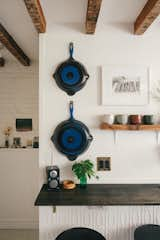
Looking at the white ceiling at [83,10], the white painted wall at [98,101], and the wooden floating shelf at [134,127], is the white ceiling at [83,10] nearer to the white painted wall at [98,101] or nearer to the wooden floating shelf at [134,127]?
the white painted wall at [98,101]

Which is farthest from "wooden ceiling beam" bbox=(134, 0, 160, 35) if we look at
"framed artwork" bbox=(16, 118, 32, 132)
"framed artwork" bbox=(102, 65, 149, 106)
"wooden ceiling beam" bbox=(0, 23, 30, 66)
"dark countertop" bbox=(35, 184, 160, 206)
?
"framed artwork" bbox=(16, 118, 32, 132)

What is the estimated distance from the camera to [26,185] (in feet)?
10.1

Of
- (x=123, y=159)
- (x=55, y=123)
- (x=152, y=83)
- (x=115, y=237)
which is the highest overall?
(x=152, y=83)

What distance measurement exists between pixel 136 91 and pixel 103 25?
0.70 m

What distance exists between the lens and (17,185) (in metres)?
3.08

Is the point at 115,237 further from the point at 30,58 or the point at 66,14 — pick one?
the point at 30,58

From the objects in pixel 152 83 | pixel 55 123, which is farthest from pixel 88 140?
pixel 152 83

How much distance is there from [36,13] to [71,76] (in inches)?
24.4

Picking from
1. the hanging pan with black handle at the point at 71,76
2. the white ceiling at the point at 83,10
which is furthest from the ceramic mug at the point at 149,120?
the white ceiling at the point at 83,10

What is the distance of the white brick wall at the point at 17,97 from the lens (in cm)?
324

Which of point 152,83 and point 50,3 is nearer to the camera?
point 50,3

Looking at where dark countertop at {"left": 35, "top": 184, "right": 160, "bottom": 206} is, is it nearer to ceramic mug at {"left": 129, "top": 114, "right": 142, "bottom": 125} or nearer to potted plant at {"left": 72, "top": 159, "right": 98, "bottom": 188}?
potted plant at {"left": 72, "top": 159, "right": 98, "bottom": 188}

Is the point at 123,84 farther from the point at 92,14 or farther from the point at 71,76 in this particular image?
the point at 92,14

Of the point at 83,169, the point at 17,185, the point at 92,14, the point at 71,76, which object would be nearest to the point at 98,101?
the point at 71,76
